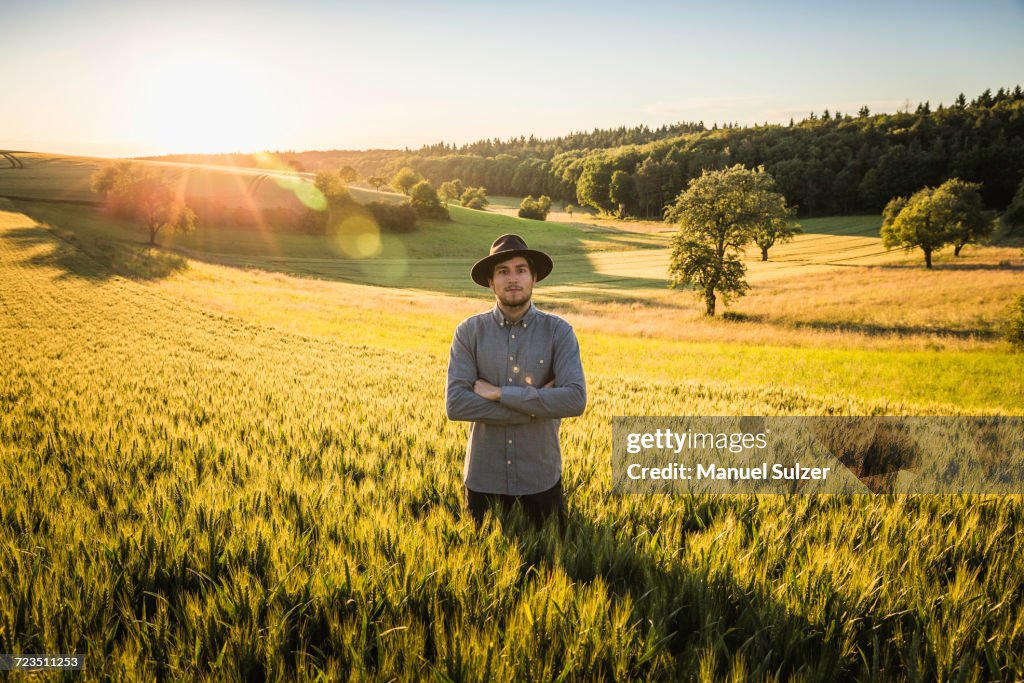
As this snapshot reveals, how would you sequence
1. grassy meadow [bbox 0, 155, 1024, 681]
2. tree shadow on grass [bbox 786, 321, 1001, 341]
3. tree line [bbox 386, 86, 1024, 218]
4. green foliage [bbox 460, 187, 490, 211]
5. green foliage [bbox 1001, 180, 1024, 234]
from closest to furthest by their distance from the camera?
grassy meadow [bbox 0, 155, 1024, 681]
tree shadow on grass [bbox 786, 321, 1001, 341]
green foliage [bbox 1001, 180, 1024, 234]
tree line [bbox 386, 86, 1024, 218]
green foliage [bbox 460, 187, 490, 211]

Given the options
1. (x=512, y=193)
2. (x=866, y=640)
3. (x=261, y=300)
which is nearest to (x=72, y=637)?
(x=866, y=640)

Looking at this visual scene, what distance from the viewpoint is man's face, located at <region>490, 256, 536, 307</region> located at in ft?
10.8

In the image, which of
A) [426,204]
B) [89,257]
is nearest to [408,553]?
[89,257]

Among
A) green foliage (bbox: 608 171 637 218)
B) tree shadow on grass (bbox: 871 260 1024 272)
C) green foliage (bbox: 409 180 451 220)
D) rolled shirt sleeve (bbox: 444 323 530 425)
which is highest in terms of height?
green foliage (bbox: 608 171 637 218)

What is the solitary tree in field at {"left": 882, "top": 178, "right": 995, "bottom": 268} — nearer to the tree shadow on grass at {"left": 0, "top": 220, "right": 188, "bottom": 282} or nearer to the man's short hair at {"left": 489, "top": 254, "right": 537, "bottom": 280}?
the man's short hair at {"left": 489, "top": 254, "right": 537, "bottom": 280}

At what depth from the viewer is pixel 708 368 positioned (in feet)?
53.7

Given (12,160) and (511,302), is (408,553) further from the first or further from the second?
(12,160)

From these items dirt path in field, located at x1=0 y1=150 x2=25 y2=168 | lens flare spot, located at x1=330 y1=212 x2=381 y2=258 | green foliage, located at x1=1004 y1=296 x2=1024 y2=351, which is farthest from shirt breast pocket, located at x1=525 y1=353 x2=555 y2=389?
dirt path in field, located at x1=0 y1=150 x2=25 y2=168

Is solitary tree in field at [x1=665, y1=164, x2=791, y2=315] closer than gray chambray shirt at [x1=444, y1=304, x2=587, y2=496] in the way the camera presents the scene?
No

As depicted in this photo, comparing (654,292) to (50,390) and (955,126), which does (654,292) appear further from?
(955,126)

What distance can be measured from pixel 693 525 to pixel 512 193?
162m

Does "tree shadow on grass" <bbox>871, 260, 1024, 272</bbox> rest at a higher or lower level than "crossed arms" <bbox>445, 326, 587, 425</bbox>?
higher

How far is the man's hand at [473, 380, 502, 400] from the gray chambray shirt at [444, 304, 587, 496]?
4 cm

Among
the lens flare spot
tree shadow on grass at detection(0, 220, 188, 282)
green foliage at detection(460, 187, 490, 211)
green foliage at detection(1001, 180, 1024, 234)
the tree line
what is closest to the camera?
tree shadow on grass at detection(0, 220, 188, 282)
